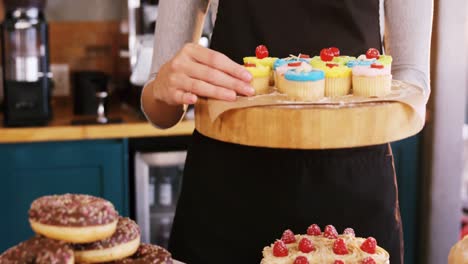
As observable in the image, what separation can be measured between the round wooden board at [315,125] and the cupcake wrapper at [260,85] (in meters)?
0.19

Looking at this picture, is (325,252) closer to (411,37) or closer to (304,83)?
(304,83)

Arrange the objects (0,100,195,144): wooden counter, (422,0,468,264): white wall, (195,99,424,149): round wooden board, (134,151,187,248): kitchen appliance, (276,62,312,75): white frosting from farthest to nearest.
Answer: (422,0,468,264): white wall, (134,151,187,248): kitchen appliance, (0,100,195,144): wooden counter, (276,62,312,75): white frosting, (195,99,424,149): round wooden board

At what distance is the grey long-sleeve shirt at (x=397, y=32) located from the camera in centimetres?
169

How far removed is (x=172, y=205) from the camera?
3299mm

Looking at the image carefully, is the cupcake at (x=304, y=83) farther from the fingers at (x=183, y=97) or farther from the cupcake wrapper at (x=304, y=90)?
the fingers at (x=183, y=97)

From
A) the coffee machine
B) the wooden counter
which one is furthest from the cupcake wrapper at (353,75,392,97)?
the coffee machine

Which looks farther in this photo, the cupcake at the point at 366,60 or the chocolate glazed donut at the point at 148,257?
the cupcake at the point at 366,60

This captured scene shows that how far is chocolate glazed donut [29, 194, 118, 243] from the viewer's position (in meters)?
1.09

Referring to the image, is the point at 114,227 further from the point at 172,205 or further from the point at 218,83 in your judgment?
the point at 172,205

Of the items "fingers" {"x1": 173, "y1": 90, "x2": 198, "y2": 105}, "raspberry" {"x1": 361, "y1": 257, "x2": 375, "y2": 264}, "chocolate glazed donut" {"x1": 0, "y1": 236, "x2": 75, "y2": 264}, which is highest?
"fingers" {"x1": 173, "y1": 90, "x2": 198, "y2": 105}

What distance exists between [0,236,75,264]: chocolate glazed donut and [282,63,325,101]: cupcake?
0.52 meters

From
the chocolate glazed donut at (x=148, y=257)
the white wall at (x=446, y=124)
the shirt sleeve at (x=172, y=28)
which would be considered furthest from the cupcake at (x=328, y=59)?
the white wall at (x=446, y=124)

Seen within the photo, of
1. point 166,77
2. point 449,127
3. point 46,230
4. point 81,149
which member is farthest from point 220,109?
point 449,127

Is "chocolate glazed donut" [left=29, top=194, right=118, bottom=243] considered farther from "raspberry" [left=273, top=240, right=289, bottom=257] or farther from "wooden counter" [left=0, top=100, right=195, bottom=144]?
"wooden counter" [left=0, top=100, right=195, bottom=144]
